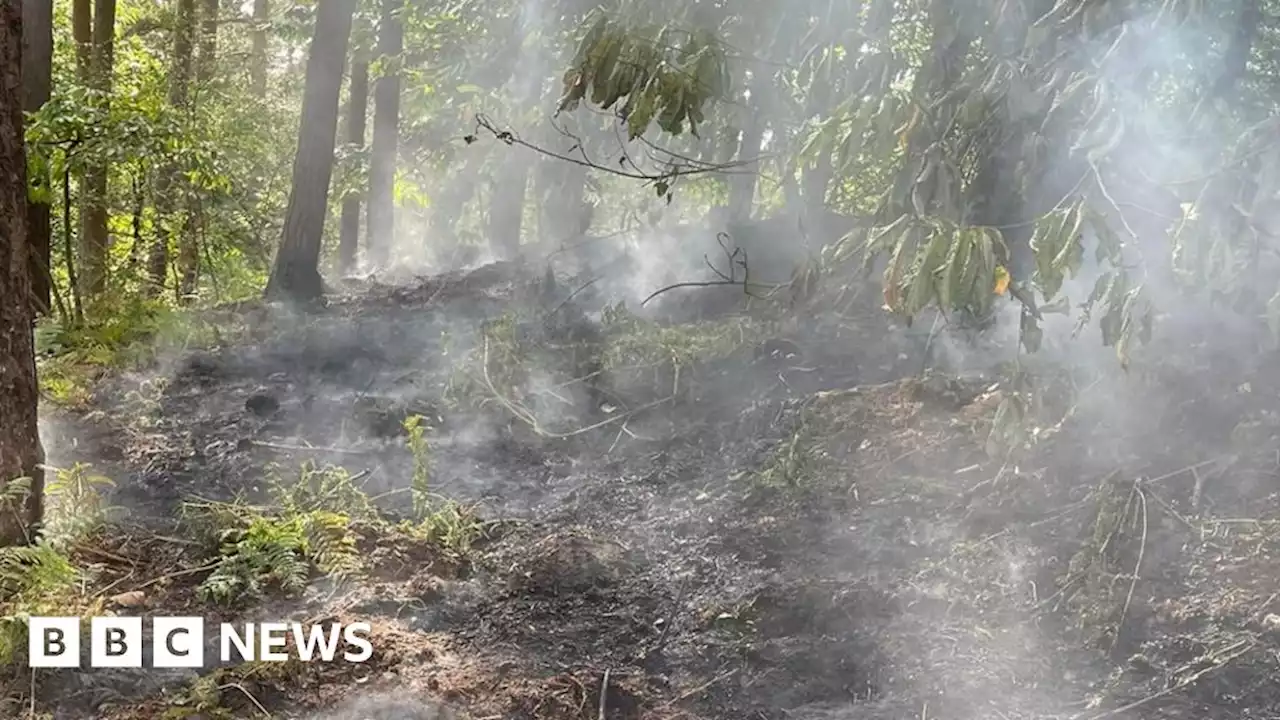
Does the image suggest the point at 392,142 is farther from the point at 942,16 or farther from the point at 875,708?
the point at 875,708

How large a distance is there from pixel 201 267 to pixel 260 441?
5.06m

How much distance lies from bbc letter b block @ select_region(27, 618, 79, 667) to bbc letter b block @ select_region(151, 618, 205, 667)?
0.72 ft

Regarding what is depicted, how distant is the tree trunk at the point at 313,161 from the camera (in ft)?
25.5

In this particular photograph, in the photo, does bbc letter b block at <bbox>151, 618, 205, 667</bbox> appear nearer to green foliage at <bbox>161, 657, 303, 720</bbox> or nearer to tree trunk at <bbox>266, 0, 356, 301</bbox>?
green foliage at <bbox>161, 657, 303, 720</bbox>

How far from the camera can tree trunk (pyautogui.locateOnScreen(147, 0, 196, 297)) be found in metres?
8.05

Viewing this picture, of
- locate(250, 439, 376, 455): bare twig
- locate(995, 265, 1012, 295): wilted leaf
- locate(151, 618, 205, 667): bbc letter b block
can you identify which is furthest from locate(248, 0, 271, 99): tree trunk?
locate(995, 265, 1012, 295): wilted leaf

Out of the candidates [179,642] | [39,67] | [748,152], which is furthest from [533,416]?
[39,67]

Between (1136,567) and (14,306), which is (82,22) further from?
(1136,567)

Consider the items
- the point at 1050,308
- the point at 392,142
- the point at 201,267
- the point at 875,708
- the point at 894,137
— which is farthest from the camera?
the point at 392,142

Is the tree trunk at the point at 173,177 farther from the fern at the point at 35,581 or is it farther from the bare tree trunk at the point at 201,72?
the fern at the point at 35,581

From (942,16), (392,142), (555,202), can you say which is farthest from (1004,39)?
(392,142)

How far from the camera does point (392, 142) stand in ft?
40.2

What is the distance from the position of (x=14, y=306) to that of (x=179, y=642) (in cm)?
117

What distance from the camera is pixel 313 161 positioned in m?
7.91
